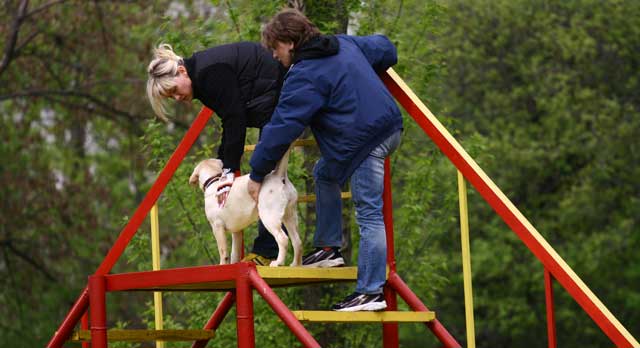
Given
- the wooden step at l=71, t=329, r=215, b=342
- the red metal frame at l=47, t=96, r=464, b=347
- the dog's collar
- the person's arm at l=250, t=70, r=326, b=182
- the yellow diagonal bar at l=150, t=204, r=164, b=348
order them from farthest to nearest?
1. the yellow diagonal bar at l=150, t=204, r=164, b=348
2. the wooden step at l=71, t=329, r=215, b=342
3. the dog's collar
4. the person's arm at l=250, t=70, r=326, b=182
5. the red metal frame at l=47, t=96, r=464, b=347

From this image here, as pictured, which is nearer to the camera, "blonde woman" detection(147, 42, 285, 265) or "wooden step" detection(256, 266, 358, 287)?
"wooden step" detection(256, 266, 358, 287)

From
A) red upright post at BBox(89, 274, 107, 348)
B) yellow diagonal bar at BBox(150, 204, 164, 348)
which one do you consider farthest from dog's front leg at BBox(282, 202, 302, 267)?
yellow diagonal bar at BBox(150, 204, 164, 348)

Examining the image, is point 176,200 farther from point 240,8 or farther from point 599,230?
point 599,230

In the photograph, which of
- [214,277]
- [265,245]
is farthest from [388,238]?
[214,277]

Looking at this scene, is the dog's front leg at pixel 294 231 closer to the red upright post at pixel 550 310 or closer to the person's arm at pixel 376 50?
the person's arm at pixel 376 50

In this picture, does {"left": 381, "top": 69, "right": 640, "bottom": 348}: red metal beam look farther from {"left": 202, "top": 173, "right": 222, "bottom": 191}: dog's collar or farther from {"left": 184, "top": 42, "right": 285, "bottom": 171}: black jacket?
{"left": 202, "top": 173, "right": 222, "bottom": 191}: dog's collar

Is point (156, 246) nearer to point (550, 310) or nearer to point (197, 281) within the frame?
point (197, 281)

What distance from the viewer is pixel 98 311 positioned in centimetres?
661

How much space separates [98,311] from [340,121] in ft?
5.66

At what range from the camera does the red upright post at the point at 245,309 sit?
568 centimetres

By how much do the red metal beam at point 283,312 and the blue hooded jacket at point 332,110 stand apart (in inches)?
20.9

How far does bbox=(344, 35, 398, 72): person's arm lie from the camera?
624 cm

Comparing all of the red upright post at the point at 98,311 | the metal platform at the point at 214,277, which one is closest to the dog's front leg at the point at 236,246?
the metal platform at the point at 214,277

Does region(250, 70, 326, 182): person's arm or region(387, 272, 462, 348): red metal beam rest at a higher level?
region(250, 70, 326, 182): person's arm
